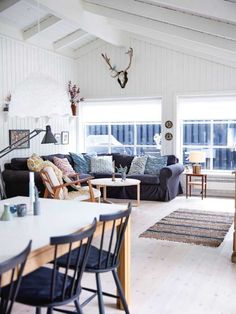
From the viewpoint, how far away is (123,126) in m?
8.72

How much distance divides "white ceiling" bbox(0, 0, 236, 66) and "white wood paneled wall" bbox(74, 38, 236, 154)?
0.27 meters

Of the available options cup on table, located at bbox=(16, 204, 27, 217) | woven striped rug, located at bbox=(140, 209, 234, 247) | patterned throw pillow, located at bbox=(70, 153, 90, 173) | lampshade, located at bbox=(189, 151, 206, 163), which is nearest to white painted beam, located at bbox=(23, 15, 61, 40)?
patterned throw pillow, located at bbox=(70, 153, 90, 173)

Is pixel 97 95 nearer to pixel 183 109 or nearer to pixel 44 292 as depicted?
pixel 183 109

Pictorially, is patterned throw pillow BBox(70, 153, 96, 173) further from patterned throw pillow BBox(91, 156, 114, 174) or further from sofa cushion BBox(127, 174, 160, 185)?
sofa cushion BBox(127, 174, 160, 185)

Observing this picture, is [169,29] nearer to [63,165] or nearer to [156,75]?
[156,75]

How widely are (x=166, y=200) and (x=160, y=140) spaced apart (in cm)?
162

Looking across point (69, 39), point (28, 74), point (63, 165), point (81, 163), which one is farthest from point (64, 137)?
point (69, 39)

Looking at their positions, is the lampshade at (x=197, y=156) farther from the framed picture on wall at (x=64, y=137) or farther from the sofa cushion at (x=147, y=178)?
the framed picture on wall at (x=64, y=137)

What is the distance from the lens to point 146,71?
8258mm

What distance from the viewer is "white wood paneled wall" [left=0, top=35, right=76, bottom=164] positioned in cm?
662

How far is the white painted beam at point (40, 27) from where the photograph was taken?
6.86 m

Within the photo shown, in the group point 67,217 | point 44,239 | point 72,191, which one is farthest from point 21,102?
point 72,191

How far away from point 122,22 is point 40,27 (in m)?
1.84

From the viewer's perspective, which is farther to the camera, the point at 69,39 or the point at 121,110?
the point at 121,110
